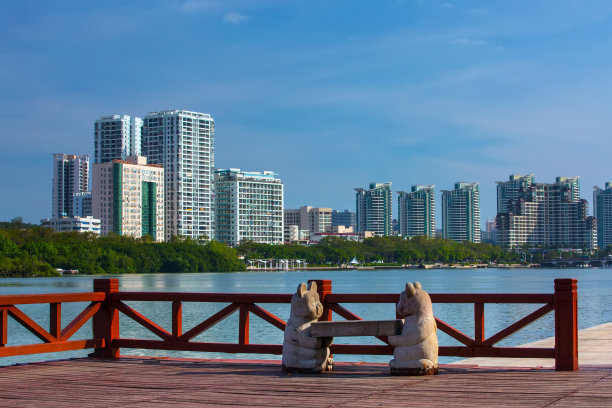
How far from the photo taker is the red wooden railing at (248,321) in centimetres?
1151

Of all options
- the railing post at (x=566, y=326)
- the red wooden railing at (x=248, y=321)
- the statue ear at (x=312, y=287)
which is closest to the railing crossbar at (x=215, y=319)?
the red wooden railing at (x=248, y=321)

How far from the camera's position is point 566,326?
37.6 ft

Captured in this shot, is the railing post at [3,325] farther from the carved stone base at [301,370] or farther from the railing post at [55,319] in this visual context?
the carved stone base at [301,370]

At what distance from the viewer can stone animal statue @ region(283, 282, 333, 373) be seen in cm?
1177

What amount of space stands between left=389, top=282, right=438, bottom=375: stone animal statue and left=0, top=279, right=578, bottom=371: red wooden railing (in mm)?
534

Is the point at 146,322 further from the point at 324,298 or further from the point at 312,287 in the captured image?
the point at 312,287

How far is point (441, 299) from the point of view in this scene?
40.5 feet

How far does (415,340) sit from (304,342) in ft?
5.16

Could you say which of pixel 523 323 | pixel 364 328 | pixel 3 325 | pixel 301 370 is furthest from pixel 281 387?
pixel 3 325

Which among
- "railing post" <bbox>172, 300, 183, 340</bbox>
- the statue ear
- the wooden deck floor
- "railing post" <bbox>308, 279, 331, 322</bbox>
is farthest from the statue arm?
"railing post" <bbox>172, 300, 183, 340</bbox>

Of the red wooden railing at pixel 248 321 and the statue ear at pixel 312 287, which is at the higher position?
the statue ear at pixel 312 287

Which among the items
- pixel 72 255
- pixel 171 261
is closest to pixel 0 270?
pixel 72 255

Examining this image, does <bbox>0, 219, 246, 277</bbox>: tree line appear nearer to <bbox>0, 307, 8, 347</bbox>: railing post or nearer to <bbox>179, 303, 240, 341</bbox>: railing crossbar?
<bbox>0, 307, 8, 347</bbox>: railing post

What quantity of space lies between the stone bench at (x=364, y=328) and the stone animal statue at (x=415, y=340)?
0.09 m
